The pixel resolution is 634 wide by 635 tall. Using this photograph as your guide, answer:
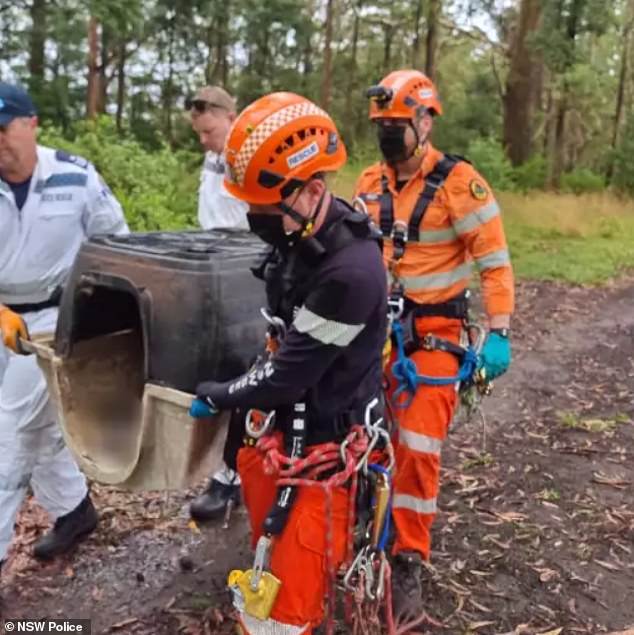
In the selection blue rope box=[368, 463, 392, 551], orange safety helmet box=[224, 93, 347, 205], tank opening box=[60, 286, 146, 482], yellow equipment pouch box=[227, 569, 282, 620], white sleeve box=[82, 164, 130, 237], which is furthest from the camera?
white sleeve box=[82, 164, 130, 237]

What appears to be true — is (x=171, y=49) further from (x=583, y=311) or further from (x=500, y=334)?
(x=500, y=334)

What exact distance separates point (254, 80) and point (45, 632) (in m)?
29.1

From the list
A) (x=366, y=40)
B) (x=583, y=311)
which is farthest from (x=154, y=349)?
(x=366, y=40)

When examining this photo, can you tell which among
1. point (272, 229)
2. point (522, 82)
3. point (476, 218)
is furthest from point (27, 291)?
point (522, 82)

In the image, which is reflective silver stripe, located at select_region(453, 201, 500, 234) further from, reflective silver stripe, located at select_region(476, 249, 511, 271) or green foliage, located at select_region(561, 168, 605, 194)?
green foliage, located at select_region(561, 168, 605, 194)

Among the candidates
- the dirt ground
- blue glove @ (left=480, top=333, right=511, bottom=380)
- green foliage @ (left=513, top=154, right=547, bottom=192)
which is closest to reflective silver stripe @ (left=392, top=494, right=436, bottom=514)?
the dirt ground

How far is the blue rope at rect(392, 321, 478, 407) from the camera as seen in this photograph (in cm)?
353

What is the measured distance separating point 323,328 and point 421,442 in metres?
1.30

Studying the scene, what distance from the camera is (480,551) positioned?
432 centimetres

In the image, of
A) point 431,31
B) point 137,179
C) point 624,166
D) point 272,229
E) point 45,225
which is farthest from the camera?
point 624,166

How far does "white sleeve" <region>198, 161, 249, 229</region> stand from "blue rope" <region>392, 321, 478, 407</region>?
1.30 m

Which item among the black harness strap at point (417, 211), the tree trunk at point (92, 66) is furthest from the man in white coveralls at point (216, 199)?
the tree trunk at point (92, 66)

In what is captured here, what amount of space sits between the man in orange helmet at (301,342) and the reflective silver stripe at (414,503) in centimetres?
93

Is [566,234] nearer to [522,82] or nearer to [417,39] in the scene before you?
[522,82]
